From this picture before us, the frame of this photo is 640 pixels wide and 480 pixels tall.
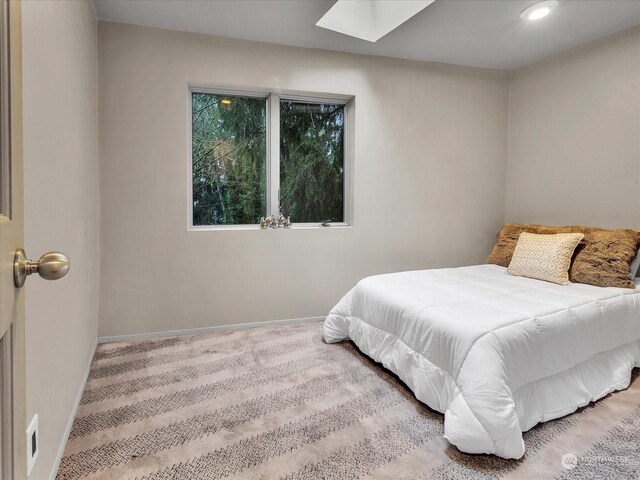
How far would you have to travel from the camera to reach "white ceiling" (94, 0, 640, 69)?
2.62 meters

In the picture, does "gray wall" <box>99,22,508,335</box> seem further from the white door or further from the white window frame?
the white door

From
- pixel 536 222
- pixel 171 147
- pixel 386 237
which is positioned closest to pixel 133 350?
pixel 171 147

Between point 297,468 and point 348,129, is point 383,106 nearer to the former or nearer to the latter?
point 348,129

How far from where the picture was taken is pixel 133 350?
281 cm

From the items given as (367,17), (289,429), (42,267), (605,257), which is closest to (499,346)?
(289,429)

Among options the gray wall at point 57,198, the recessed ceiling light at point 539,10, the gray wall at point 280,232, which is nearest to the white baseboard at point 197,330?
the gray wall at point 280,232

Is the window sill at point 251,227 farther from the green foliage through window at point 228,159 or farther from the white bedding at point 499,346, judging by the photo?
the white bedding at point 499,346

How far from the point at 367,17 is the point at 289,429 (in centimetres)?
287

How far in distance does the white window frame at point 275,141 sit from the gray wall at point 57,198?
2.63 feet

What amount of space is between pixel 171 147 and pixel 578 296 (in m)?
2.94

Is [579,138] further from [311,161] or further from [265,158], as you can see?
[265,158]

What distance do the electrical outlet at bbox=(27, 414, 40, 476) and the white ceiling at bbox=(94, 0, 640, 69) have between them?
2518 millimetres

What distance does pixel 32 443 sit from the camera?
1.22 metres

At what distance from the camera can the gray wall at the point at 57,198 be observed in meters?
1.27
